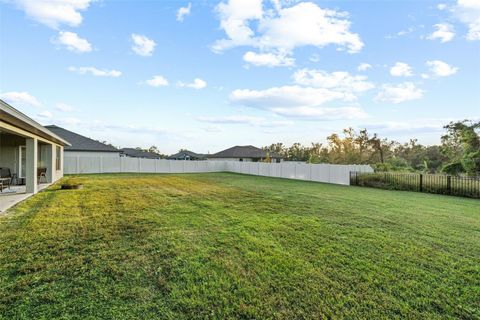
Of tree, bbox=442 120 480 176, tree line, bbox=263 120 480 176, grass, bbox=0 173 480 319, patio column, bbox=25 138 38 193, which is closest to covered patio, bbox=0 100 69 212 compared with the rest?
patio column, bbox=25 138 38 193

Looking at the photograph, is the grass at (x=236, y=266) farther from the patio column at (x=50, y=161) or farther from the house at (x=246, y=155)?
the house at (x=246, y=155)

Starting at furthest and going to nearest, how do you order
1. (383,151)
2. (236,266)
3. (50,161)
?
(383,151) < (50,161) < (236,266)

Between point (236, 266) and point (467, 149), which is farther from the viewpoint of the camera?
point (467, 149)

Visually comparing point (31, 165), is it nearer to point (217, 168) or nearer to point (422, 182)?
point (422, 182)

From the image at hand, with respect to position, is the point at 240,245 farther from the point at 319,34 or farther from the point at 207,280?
the point at 319,34

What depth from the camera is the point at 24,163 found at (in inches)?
517

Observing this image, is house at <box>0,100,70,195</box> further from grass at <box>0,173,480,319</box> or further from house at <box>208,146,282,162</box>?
house at <box>208,146,282,162</box>

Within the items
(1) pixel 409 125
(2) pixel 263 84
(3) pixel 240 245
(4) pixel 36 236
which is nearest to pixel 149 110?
(2) pixel 263 84

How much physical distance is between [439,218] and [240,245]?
5489 mm

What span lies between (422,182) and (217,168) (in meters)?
20.3

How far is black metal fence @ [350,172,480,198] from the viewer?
1156 cm

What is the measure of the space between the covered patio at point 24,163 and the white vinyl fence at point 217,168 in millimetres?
8984

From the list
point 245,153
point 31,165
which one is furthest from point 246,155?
point 31,165

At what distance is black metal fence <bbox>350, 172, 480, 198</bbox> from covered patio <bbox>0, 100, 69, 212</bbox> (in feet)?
52.1
